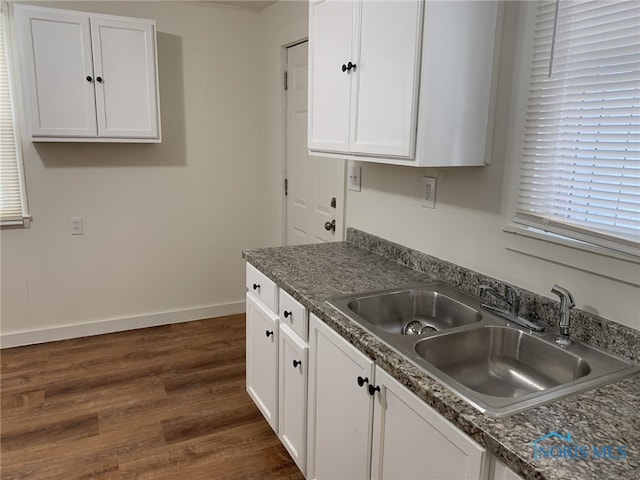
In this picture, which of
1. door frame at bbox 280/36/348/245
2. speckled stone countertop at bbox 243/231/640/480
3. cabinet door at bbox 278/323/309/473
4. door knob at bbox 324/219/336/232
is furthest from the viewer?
door frame at bbox 280/36/348/245

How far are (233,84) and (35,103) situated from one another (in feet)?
4.62

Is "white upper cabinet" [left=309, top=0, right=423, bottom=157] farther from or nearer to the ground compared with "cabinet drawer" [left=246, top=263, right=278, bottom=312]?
farther from the ground

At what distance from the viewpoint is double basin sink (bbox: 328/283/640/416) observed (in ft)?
4.08

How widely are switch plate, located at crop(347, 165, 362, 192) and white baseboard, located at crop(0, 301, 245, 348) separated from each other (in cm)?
194

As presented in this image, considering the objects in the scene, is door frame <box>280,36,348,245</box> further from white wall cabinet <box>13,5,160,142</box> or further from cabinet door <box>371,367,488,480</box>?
cabinet door <box>371,367,488,480</box>

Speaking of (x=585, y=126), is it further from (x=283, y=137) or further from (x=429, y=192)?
(x=283, y=137)

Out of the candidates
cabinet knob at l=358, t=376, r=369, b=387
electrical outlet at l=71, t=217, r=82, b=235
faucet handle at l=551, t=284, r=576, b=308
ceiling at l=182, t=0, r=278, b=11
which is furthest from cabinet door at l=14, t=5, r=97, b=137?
faucet handle at l=551, t=284, r=576, b=308

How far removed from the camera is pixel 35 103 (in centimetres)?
304

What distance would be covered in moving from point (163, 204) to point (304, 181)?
1.15m

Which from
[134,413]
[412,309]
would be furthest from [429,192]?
[134,413]

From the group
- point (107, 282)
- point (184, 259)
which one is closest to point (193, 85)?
point (184, 259)

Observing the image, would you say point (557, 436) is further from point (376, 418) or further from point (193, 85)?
point (193, 85)

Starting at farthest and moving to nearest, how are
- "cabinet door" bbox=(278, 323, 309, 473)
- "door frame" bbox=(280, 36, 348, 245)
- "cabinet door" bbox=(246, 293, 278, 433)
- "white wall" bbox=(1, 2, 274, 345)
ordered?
"door frame" bbox=(280, 36, 348, 245) → "white wall" bbox=(1, 2, 274, 345) → "cabinet door" bbox=(246, 293, 278, 433) → "cabinet door" bbox=(278, 323, 309, 473)

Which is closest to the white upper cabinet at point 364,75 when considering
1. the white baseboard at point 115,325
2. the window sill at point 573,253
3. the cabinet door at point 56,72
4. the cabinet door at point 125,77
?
the window sill at point 573,253
